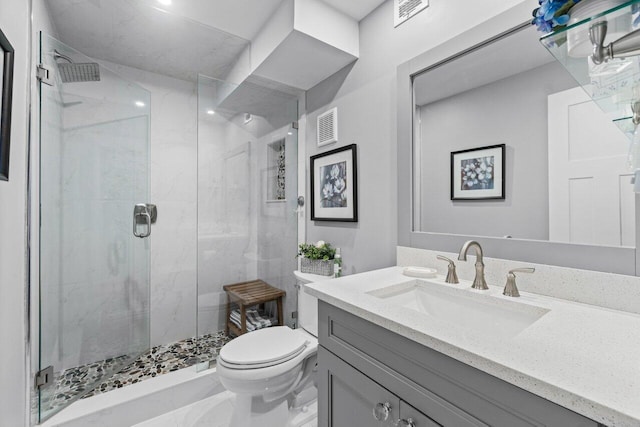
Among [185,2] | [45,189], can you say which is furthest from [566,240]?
[45,189]

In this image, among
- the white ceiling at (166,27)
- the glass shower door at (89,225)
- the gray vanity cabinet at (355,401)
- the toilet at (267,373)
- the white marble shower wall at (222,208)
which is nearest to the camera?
the gray vanity cabinet at (355,401)

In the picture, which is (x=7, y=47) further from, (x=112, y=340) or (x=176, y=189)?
(x=112, y=340)

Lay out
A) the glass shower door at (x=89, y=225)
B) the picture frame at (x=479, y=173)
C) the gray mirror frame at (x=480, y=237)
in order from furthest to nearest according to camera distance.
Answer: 1. the glass shower door at (x=89, y=225)
2. the picture frame at (x=479, y=173)
3. the gray mirror frame at (x=480, y=237)

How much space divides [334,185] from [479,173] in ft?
3.05

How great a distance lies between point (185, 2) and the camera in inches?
63.8

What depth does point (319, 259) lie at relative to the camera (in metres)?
1.88

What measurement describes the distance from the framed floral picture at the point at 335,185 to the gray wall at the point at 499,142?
18.5 inches

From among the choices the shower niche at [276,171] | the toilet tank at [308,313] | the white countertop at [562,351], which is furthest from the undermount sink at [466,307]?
the shower niche at [276,171]

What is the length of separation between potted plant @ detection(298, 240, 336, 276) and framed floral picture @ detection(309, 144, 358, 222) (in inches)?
8.3

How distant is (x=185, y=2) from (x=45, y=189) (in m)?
1.29

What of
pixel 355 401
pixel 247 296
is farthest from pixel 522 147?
pixel 247 296

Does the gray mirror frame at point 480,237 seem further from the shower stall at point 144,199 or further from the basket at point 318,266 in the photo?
the shower stall at point 144,199

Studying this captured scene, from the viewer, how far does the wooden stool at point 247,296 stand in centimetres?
210

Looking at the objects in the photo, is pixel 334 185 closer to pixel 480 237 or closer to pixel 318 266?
pixel 318 266
